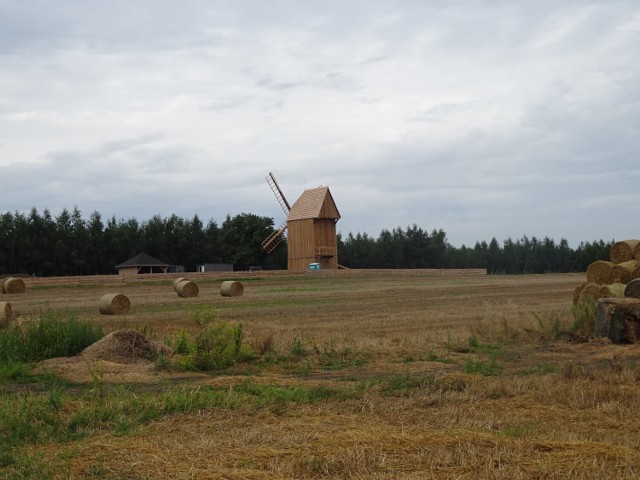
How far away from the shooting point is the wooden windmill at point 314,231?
7406 cm

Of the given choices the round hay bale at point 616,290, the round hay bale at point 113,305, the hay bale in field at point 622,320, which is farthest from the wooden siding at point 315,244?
the hay bale in field at point 622,320

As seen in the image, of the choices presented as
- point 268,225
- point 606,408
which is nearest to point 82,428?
point 606,408

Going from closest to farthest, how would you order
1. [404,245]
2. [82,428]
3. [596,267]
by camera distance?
[82,428], [596,267], [404,245]

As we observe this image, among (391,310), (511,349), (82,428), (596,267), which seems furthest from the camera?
(391,310)

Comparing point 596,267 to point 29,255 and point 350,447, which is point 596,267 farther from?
point 29,255

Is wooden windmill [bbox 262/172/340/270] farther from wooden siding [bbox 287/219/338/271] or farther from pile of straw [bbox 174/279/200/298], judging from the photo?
pile of straw [bbox 174/279/200/298]

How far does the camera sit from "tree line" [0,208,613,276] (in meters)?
78.0

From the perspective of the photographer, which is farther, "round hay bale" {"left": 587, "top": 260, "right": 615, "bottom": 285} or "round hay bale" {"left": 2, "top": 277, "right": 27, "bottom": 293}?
"round hay bale" {"left": 2, "top": 277, "right": 27, "bottom": 293}

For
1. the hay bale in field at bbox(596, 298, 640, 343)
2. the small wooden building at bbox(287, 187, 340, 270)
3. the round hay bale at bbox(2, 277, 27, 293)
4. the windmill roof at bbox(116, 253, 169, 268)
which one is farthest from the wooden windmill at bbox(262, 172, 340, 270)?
the hay bale in field at bbox(596, 298, 640, 343)

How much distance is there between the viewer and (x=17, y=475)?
7.21 meters

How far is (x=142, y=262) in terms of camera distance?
81.0 metres

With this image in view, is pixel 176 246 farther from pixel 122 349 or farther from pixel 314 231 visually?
pixel 122 349

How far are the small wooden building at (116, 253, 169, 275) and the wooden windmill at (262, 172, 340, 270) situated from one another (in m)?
14.5

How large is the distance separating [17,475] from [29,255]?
73.5 m
